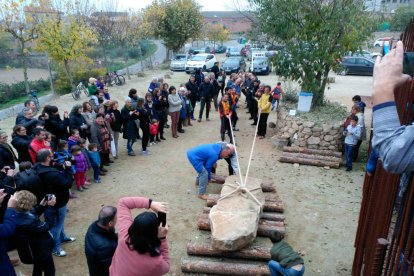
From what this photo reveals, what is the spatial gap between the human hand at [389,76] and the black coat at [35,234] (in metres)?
4.02

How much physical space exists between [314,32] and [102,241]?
8955 millimetres

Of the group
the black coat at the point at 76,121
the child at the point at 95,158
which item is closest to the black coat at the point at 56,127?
the black coat at the point at 76,121

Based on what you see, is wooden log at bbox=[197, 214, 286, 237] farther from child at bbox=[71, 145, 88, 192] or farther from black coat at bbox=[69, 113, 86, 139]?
black coat at bbox=[69, 113, 86, 139]

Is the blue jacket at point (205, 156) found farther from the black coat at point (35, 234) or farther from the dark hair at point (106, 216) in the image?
the dark hair at point (106, 216)

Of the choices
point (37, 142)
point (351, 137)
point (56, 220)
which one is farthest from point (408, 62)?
point (351, 137)

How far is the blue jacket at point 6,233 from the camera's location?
3754 millimetres

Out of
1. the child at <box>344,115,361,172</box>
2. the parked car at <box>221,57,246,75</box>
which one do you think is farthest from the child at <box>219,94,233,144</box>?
the parked car at <box>221,57,246,75</box>

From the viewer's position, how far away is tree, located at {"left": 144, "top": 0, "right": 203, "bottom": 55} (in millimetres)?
27188

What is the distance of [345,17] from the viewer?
32.7ft

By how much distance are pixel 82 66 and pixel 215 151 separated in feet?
53.3

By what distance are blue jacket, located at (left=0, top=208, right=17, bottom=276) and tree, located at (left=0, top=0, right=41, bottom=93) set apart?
48.6 ft

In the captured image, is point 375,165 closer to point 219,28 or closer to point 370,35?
point 370,35

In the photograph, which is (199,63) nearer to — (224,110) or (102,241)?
(224,110)

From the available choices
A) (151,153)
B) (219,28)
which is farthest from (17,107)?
(219,28)
